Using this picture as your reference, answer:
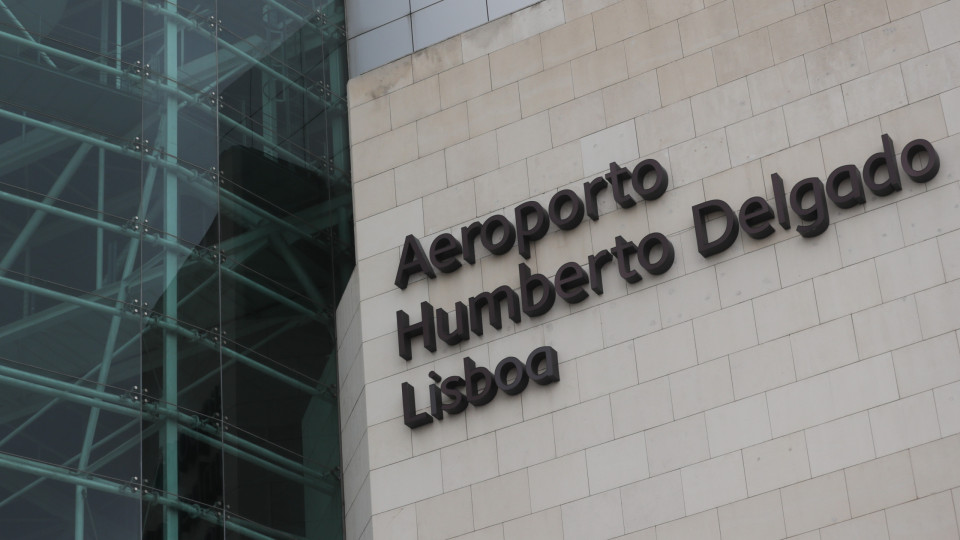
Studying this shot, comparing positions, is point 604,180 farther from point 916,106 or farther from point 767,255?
point 916,106

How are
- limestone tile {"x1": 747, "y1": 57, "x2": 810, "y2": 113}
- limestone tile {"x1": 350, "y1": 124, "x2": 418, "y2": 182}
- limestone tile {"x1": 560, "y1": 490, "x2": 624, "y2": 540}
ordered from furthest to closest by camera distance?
limestone tile {"x1": 350, "y1": 124, "x2": 418, "y2": 182}, limestone tile {"x1": 747, "y1": 57, "x2": 810, "y2": 113}, limestone tile {"x1": 560, "y1": 490, "x2": 624, "y2": 540}

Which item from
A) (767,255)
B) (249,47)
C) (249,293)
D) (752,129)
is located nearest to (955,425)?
(767,255)

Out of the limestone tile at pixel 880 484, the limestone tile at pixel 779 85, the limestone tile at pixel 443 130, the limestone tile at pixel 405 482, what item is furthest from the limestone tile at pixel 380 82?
the limestone tile at pixel 880 484

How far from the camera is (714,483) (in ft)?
80.2

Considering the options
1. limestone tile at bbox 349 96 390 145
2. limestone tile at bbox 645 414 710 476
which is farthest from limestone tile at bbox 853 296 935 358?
limestone tile at bbox 349 96 390 145

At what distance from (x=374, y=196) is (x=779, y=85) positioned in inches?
278

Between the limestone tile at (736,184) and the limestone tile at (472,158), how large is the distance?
3.78 m

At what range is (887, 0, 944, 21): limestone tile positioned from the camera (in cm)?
2600

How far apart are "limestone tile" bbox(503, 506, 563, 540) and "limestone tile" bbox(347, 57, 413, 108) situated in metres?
8.31

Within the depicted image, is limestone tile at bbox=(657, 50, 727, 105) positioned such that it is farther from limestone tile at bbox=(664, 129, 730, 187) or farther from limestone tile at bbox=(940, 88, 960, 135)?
limestone tile at bbox=(940, 88, 960, 135)

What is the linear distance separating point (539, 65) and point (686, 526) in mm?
8405

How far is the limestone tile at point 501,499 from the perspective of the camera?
84.4 ft

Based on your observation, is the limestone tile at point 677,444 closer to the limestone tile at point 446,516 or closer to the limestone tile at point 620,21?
the limestone tile at point 446,516

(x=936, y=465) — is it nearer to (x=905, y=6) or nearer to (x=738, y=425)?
(x=738, y=425)
